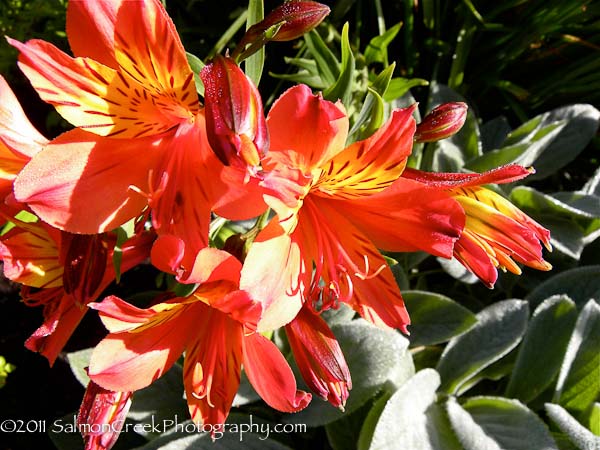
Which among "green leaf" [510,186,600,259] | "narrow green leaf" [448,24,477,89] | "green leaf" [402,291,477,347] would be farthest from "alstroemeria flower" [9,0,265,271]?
"narrow green leaf" [448,24,477,89]

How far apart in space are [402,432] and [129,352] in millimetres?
548

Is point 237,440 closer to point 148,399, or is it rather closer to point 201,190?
point 148,399

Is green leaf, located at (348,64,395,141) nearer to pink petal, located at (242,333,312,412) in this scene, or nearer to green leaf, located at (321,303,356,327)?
pink petal, located at (242,333,312,412)

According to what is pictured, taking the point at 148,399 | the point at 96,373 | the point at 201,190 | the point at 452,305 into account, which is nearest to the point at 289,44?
the point at 452,305

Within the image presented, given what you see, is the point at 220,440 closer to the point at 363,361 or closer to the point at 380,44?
the point at 363,361

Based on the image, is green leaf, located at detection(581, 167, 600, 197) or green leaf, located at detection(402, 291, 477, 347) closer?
green leaf, located at detection(402, 291, 477, 347)

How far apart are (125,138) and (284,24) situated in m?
0.21

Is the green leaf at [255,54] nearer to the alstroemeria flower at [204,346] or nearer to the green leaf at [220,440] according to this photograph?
the alstroemeria flower at [204,346]

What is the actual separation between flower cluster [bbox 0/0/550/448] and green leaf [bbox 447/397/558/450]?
0.46 m

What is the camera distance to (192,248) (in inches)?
25.8

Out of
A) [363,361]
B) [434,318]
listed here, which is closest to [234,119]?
[363,361]

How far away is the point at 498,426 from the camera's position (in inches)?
45.2

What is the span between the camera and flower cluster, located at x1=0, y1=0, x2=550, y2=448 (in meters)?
0.60

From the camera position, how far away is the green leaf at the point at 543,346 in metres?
1.24
